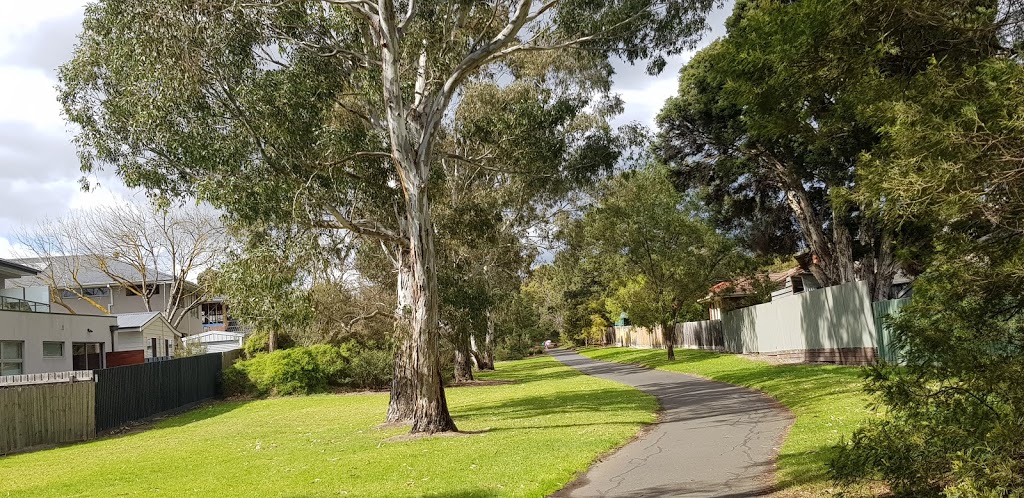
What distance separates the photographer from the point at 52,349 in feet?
86.3

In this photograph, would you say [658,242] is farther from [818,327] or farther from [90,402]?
[90,402]

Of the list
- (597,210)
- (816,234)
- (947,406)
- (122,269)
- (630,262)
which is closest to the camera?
(947,406)

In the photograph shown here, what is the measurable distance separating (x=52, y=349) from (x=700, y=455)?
24597mm

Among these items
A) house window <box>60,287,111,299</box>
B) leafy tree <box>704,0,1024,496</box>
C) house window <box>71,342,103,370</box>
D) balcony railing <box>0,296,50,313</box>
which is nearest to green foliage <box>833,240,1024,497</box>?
leafy tree <box>704,0,1024,496</box>

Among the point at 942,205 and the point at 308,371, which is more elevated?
the point at 942,205

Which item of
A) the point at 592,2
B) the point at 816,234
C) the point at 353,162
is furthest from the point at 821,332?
the point at 353,162

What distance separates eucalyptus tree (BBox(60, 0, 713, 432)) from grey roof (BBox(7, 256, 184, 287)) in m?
30.7

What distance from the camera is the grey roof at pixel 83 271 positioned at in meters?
44.4

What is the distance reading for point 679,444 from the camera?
11.3 metres

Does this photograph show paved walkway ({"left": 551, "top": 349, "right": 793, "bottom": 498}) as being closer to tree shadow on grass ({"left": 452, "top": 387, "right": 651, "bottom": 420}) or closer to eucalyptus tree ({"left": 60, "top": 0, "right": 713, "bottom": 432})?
tree shadow on grass ({"left": 452, "top": 387, "right": 651, "bottom": 420})

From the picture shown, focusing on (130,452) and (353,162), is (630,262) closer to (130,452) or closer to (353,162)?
(353,162)

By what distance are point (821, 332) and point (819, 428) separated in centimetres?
1410

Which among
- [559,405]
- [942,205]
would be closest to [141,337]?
[559,405]

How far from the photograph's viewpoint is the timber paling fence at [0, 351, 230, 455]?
16.6 meters
